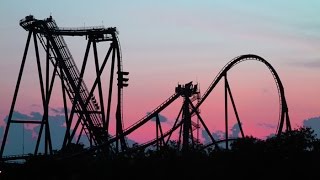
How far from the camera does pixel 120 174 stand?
159 feet

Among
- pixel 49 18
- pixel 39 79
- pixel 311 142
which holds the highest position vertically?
pixel 49 18

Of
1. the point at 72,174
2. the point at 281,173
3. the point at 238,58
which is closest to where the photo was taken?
the point at 281,173

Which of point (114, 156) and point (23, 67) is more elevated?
point (23, 67)

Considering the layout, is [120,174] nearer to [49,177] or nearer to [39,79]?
[49,177]

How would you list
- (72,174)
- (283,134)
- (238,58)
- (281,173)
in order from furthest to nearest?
(283,134)
(238,58)
(72,174)
(281,173)

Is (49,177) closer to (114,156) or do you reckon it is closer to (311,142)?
(114,156)

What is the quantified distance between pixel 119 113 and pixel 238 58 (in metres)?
10.0

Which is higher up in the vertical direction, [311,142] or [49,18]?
[49,18]

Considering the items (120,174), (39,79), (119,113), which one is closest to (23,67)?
(39,79)

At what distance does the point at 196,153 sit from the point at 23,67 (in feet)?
49.8

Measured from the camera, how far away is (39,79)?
56969mm

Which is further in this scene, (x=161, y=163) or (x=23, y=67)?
(x=23, y=67)

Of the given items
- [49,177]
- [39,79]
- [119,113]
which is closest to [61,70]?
[39,79]

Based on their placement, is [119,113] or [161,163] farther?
[119,113]
